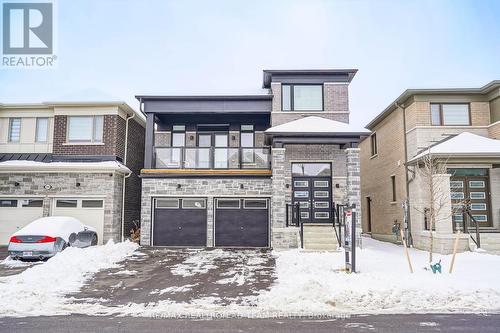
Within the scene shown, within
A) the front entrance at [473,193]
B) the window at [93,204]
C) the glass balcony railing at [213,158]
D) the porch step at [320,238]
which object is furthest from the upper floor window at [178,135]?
the front entrance at [473,193]

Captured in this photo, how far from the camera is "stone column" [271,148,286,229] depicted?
49.5 ft

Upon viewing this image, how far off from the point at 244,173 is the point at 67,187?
7.93 m

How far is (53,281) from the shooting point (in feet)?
29.9

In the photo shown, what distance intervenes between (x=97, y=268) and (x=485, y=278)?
10.7 metres

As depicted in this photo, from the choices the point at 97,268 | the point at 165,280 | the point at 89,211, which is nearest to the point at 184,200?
the point at 89,211

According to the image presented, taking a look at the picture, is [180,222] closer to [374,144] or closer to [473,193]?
[374,144]

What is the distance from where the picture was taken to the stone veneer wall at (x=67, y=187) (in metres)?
16.5

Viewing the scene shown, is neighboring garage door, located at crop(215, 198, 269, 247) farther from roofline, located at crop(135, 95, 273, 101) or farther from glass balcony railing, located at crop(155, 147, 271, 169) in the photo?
roofline, located at crop(135, 95, 273, 101)

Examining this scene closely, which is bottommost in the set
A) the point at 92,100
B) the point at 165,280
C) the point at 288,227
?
the point at 165,280

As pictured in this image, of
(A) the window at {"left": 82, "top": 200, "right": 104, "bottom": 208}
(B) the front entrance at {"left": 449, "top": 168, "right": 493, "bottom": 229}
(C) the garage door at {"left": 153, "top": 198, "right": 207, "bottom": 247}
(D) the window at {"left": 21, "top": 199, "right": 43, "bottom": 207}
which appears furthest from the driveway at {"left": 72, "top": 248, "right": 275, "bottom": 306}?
Result: (B) the front entrance at {"left": 449, "top": 168, "right": 493, "bottom": 229}

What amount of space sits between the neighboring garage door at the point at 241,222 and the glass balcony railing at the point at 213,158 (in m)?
1.61

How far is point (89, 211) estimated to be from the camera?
16453 millimetres

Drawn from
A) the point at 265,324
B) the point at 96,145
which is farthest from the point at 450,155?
the point at 96,145

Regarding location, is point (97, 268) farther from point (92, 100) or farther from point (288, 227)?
point (92, 100)
